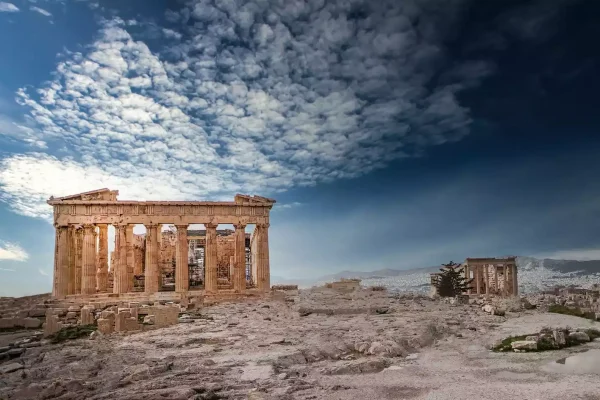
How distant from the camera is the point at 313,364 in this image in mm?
11289

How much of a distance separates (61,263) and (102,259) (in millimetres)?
4954

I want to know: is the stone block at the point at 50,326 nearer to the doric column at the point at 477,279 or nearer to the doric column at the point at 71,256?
the doric column at the point at 71,256

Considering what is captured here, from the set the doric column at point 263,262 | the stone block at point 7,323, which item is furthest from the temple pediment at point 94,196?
the stone block at point 7,323

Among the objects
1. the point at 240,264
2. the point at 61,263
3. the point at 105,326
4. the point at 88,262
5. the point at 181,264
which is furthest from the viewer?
the point at 240,264

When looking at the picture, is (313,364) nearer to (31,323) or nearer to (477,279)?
(31,323)

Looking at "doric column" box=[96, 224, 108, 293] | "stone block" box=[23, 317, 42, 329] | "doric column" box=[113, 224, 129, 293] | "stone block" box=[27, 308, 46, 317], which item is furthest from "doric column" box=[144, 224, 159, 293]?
"stone block" box=[23, 317, 42, 329]

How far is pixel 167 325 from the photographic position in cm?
1975

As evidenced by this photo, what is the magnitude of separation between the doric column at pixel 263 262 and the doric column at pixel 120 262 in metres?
9.49

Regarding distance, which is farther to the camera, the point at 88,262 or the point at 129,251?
the point at 129,251

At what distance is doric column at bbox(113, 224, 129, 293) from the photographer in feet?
109

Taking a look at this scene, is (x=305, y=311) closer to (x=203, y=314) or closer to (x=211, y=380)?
(x=203, y=314)

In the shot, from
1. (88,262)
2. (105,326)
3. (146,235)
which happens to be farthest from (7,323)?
(146,235)

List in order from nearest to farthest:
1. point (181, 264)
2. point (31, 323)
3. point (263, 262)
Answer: point (31, 323) → point (181, 264) → point (263, 262)

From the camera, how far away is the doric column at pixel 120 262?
109ft
